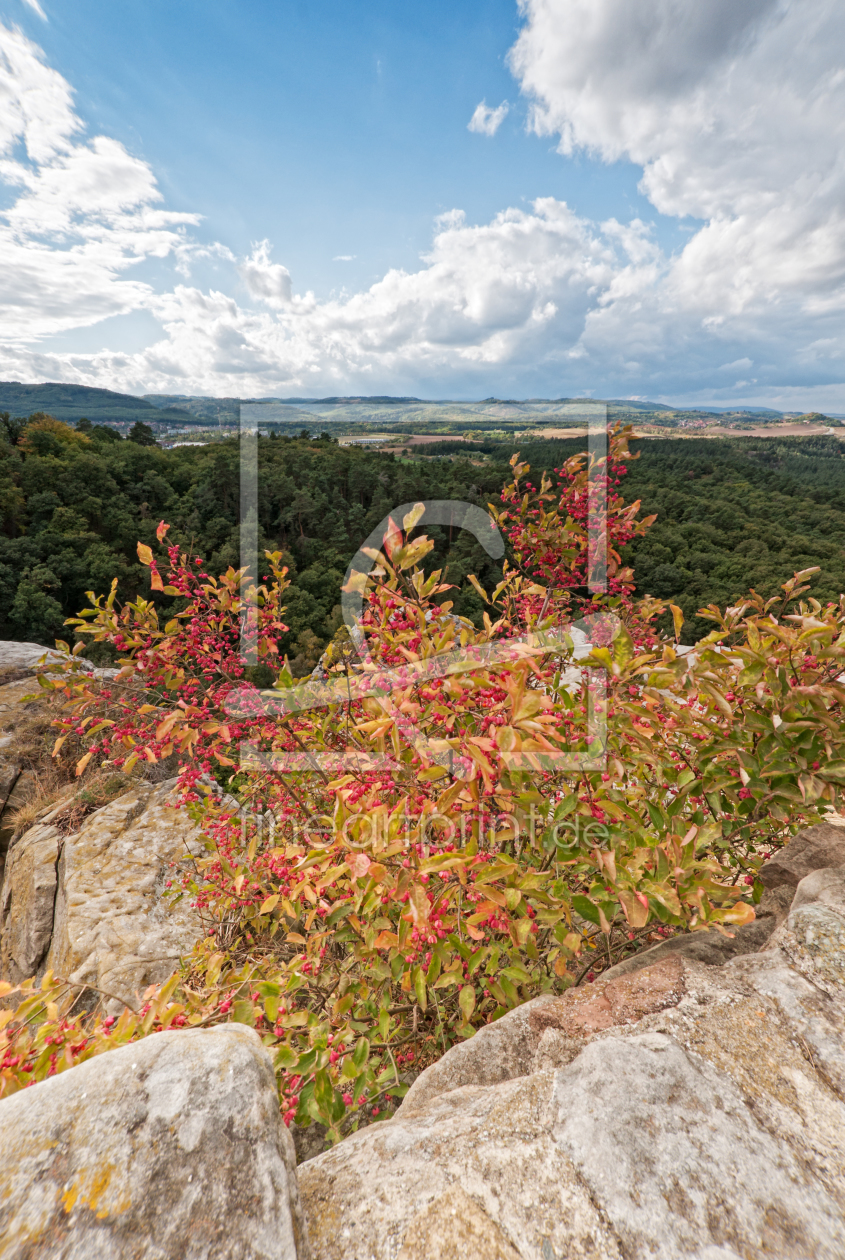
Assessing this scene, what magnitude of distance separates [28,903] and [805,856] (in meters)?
9.15

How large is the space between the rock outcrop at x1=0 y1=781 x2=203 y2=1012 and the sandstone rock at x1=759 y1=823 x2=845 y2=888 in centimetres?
525

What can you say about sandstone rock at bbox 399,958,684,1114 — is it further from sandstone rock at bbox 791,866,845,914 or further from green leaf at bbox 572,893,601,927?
sandstone rock at bbox 791,866,845,914

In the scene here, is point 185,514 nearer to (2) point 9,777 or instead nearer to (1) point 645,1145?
(2) point 9,777

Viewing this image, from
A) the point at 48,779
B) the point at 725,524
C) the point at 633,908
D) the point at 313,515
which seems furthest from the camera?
the point at 313,515

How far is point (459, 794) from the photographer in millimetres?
1791

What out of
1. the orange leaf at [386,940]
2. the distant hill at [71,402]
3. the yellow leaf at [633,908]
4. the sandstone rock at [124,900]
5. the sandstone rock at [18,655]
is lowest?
the sandstone rock at [124,900]

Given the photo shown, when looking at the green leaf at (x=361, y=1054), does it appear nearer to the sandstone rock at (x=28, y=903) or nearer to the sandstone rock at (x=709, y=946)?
the sandstone rock at (x=709, y=946)

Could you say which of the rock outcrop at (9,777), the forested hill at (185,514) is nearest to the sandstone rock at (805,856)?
the rock outcrop at (9,777)

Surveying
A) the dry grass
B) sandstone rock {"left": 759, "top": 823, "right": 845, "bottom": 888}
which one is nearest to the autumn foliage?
sandstone rock {"left": 759, "top": 823, "right": 845, "bottom": 888}

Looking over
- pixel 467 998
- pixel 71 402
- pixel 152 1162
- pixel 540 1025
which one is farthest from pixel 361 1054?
pixel 71 402

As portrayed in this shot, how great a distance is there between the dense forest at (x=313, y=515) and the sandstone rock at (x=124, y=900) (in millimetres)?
26477

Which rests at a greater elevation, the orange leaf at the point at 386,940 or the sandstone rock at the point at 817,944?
the sandstone rock at the point at 817,944

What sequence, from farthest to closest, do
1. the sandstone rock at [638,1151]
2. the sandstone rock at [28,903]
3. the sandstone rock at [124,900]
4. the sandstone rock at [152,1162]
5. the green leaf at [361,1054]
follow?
1. the sandstone rock at [28,903]
2. the sandstone rock at [124,900]
3. the green leaf at [361,1054]
4. the sandstone rock at [638,1151]
5. the sandstone rock at [152,1162]

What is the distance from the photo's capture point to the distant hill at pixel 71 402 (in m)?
115
